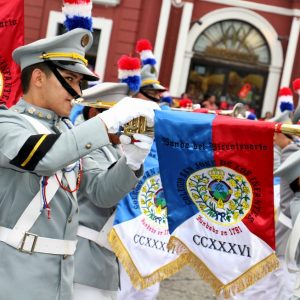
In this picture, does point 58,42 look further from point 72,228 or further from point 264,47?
point 264,47

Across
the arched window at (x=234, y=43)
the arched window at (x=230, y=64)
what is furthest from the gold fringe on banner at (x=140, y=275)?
the arched window at (x=234, y=43)

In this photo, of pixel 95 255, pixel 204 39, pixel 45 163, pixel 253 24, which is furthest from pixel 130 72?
pixel 253 24

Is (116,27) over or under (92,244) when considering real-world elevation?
over

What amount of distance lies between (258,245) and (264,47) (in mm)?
16162

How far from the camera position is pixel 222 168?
2773 millimetres

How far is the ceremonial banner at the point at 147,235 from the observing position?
4.17 m

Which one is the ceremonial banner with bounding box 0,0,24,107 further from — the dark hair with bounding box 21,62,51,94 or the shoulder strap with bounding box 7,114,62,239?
the shoulder strap with bounding box 7,114,62,239

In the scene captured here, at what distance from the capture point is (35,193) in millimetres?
2463

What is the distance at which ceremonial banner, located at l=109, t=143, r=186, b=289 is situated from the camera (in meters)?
4.17

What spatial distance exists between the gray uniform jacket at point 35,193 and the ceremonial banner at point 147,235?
1.54m

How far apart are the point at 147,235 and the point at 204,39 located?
577 inches

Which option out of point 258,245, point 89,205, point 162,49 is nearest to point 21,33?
point 89,205

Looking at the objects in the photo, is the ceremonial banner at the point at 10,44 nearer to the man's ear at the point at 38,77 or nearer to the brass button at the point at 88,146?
the man's ear at the point at 38,77

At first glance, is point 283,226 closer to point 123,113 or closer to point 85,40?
point 85,40
